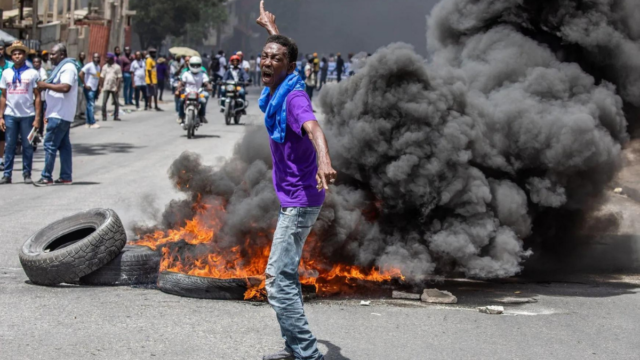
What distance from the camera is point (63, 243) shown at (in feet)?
23.9

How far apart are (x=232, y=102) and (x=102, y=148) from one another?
21.1 feet

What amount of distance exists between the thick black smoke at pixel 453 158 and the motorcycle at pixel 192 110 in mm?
12098

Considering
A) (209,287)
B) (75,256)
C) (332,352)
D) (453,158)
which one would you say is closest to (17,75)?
(75,256)

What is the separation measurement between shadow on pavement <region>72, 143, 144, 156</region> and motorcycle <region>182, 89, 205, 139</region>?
1789 millimetres

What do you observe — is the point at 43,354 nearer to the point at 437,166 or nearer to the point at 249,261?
the point at 249,261

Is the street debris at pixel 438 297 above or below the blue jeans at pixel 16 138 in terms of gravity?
below

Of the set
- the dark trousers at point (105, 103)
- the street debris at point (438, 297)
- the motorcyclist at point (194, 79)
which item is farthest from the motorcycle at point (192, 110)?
the street debris at point (438, 297)

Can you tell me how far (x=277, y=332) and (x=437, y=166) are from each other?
7.77 feet

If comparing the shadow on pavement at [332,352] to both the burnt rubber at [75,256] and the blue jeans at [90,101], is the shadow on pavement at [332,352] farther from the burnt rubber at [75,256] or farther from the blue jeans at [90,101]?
the blue jeans at [90,101]

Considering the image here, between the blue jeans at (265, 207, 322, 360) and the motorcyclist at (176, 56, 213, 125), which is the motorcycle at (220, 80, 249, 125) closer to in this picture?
the motorcyclist at (176, 56, 213, 125)

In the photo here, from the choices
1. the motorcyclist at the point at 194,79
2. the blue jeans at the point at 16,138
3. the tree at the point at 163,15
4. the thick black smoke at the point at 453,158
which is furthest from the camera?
the tree at the point at 163,15

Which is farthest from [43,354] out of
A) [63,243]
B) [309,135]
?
[63,243]

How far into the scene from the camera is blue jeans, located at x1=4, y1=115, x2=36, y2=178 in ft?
39.8

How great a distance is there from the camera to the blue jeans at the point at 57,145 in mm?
11766
